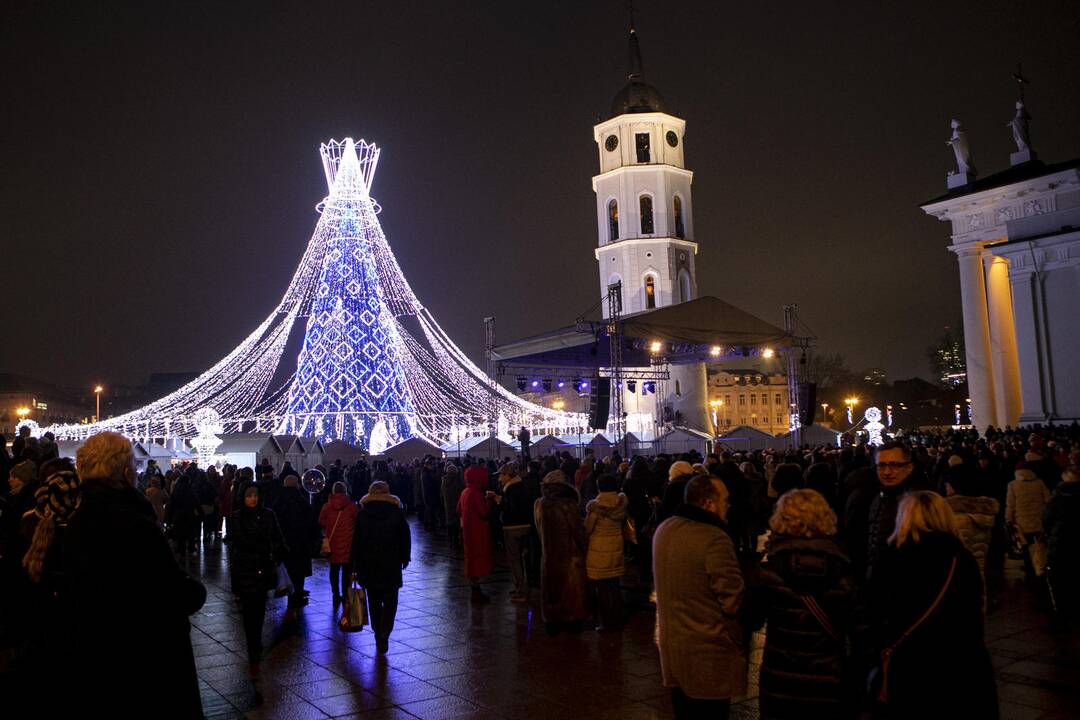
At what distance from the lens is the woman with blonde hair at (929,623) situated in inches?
138

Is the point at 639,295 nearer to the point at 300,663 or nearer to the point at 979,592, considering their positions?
the point at 300,663

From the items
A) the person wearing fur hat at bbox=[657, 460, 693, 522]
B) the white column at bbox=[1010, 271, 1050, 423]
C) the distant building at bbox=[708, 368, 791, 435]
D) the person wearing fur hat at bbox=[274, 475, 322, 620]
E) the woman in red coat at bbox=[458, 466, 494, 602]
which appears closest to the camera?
the person wearing fur hat at bbox=[657, 460, 693, 522]

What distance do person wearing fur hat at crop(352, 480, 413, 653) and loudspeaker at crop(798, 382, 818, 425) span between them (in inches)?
749

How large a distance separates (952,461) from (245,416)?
78.6 ft

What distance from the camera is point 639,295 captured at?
48.5 metres

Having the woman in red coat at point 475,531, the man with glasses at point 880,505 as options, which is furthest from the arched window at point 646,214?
the man with glasses at point 880,505

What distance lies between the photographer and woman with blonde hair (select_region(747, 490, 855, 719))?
3.83 m

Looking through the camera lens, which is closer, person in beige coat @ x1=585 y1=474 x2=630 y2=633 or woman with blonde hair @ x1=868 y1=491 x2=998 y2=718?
woman with blonde hair @ x1=868 y1=491 x2=998 y2=718

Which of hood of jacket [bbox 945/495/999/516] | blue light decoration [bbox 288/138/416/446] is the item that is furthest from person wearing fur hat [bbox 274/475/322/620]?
blue light decoration [bbox 288/138/416/446]

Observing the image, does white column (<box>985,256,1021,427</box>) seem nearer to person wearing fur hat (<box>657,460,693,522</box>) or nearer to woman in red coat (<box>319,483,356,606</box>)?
person wearing fur hat (<box>657,460,693,522</box>)

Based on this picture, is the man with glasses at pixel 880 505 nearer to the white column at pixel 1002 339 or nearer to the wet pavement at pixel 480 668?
the wet pavement at pixel 480 668

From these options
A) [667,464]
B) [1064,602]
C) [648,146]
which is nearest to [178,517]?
[667,464]

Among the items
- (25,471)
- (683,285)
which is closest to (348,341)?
Result: (25,471)

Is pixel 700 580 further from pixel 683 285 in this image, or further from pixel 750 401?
pixel 750 401
